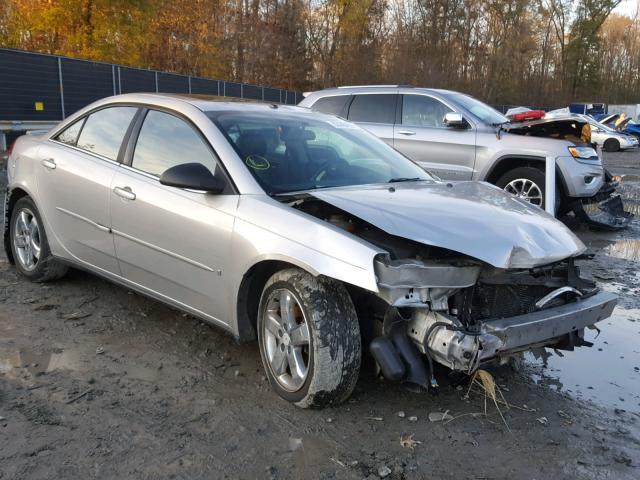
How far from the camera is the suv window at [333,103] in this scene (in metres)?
9.52

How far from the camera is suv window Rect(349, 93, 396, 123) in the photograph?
9117mm

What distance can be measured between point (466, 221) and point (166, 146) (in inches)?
78.0

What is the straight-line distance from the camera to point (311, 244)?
117 inches

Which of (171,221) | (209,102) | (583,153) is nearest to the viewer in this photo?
(171,221)

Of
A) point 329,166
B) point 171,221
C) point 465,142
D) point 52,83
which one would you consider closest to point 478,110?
point 465,142

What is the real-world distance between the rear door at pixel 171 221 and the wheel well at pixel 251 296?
11cm

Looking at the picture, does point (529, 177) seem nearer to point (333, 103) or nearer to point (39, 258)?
point (333, 103)

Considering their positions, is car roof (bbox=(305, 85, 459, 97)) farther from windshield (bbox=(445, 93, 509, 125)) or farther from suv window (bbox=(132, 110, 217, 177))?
→ suv window (bbox=(132, 110, 217, 177))

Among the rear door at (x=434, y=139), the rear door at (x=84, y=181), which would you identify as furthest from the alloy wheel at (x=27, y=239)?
the rear door at (x=434, y=139)

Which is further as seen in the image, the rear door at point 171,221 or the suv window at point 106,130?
the suv window at point 106,130

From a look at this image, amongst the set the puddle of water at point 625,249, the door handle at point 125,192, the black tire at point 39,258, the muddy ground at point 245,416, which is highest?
the door handle at point 125,192

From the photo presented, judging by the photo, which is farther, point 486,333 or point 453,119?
point 453,119

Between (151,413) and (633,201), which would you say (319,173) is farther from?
(633,201)

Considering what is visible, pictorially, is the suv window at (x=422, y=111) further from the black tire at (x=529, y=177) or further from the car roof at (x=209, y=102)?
the car roof at (x=209, y=102)
